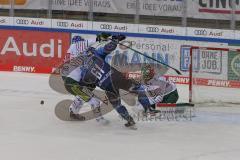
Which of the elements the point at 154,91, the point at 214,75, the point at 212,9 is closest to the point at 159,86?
the point at 154,91

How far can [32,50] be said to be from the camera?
16484 millimetres

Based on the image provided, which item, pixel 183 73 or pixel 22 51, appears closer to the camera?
pixel 183 73

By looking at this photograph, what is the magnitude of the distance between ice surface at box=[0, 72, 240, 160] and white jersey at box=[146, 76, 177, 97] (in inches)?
27.6

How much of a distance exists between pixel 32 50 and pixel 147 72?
5606 millimetres

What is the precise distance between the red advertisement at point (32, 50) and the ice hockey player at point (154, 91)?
16.4ft

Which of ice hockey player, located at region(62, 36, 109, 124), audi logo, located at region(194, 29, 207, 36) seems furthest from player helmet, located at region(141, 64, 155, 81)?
audi logo, located at region(194, 29, 207, 36)

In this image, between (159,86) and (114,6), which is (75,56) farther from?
(114,6)

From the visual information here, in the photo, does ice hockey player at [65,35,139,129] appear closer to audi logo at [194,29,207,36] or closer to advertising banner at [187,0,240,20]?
audi logo at [194,29,207,36]

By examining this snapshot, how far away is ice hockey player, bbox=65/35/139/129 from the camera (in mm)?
9773

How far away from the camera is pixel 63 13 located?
17.0m

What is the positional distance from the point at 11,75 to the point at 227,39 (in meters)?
5.28

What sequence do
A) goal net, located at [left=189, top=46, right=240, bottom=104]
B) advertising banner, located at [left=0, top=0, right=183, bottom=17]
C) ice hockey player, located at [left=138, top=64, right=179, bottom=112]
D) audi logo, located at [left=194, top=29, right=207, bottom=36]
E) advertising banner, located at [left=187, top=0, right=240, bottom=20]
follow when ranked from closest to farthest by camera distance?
ice hockey player, located at [left=138, top=64, right=179, bottom=112] < goal net, located at [left=189, top=46, right=240, bottom=104] < audi logo, located at [left=194, top=29, right=207, bottom=36] < advertising banner, located at [left=187, top=0, right=240, bottom=20] < advertising banner, located at [left=0, top=0, right=183, bottom=17]

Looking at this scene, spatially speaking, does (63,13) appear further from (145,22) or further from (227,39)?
(227,39)

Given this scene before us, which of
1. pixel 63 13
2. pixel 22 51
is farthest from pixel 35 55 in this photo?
pixel 63 13
